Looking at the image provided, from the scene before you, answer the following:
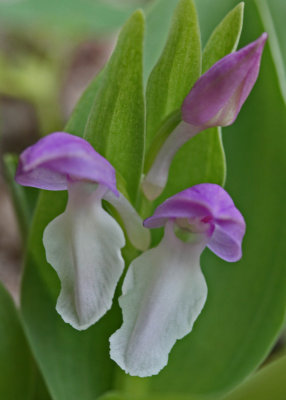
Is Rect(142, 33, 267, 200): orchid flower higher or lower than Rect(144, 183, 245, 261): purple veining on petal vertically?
higher

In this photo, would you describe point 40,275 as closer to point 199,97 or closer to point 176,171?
point 176,171

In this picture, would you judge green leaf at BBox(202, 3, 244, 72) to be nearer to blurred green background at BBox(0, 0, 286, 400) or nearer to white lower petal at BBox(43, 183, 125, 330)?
blurred green background at BBox(0, 0, 286, 400)

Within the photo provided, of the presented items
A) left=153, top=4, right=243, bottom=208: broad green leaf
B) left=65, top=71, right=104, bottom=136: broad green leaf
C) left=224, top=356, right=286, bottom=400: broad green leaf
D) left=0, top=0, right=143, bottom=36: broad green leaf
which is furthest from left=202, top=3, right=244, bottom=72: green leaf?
left=0, top=0, right=143, bottom=36: broad green leaf

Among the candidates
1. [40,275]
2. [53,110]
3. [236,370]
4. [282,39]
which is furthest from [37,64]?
[236,370]

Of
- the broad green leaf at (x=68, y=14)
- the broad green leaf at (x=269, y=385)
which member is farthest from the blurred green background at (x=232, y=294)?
the broad green leaf at (x=68, y=14)

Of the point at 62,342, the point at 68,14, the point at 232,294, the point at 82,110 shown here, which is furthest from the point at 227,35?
the point at 68,14

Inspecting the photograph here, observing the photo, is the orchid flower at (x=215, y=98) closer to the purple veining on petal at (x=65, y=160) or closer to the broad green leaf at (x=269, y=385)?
the purple veining on petal at (x=65, y=160)

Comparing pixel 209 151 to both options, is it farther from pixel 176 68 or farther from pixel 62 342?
pixel 62 342
